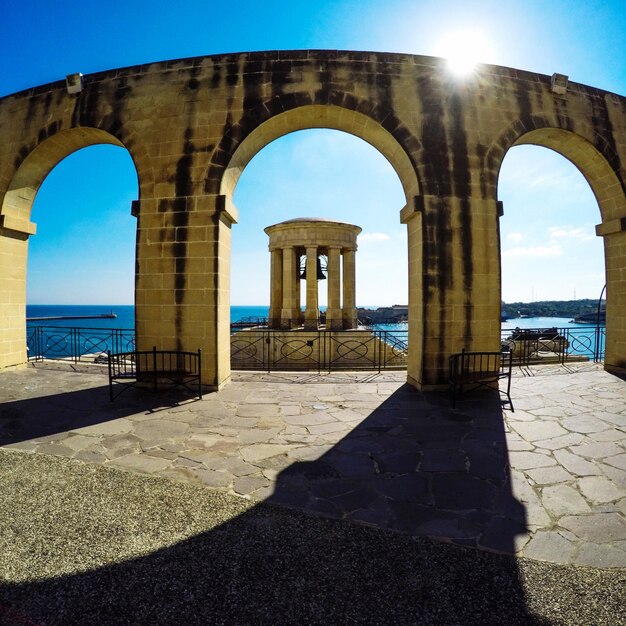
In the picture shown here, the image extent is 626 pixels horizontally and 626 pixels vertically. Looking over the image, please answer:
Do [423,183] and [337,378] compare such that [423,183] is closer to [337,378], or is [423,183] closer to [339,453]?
[337,378]

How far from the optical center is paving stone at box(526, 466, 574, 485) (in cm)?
339

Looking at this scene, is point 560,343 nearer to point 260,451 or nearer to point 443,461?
point 443,461

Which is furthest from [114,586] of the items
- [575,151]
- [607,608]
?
[575,151]

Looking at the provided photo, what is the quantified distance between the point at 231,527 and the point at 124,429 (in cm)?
297

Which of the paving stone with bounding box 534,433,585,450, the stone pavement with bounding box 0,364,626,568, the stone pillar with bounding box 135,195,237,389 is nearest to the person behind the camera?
the stone pavement with bounding box 0,364,626,568

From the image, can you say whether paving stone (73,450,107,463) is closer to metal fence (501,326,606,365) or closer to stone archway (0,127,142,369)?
stone archway (0,127,142,369)

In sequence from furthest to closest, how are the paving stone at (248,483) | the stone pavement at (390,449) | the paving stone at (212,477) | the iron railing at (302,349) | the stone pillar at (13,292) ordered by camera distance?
the iron railing at (302,349) → the stone pillar at (13,292) → the paving stone at (212,477) → the paving stone at (248,483) → the stone pavement at (390,449)

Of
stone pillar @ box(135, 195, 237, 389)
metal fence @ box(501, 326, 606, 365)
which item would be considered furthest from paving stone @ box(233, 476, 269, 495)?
metal fence @ box(501, 326, 606, 365)

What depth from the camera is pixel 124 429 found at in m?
4.82

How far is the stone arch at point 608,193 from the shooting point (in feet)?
26.2

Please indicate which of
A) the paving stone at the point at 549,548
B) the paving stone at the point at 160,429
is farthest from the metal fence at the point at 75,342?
the paving stone at the point at 549,548

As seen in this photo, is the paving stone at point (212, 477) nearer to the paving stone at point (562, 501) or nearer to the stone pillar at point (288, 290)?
the paving stone at point (562, 501)

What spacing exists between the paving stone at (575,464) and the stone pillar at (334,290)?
16180mm

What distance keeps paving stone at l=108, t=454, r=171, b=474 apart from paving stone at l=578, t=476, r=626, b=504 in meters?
4.20
